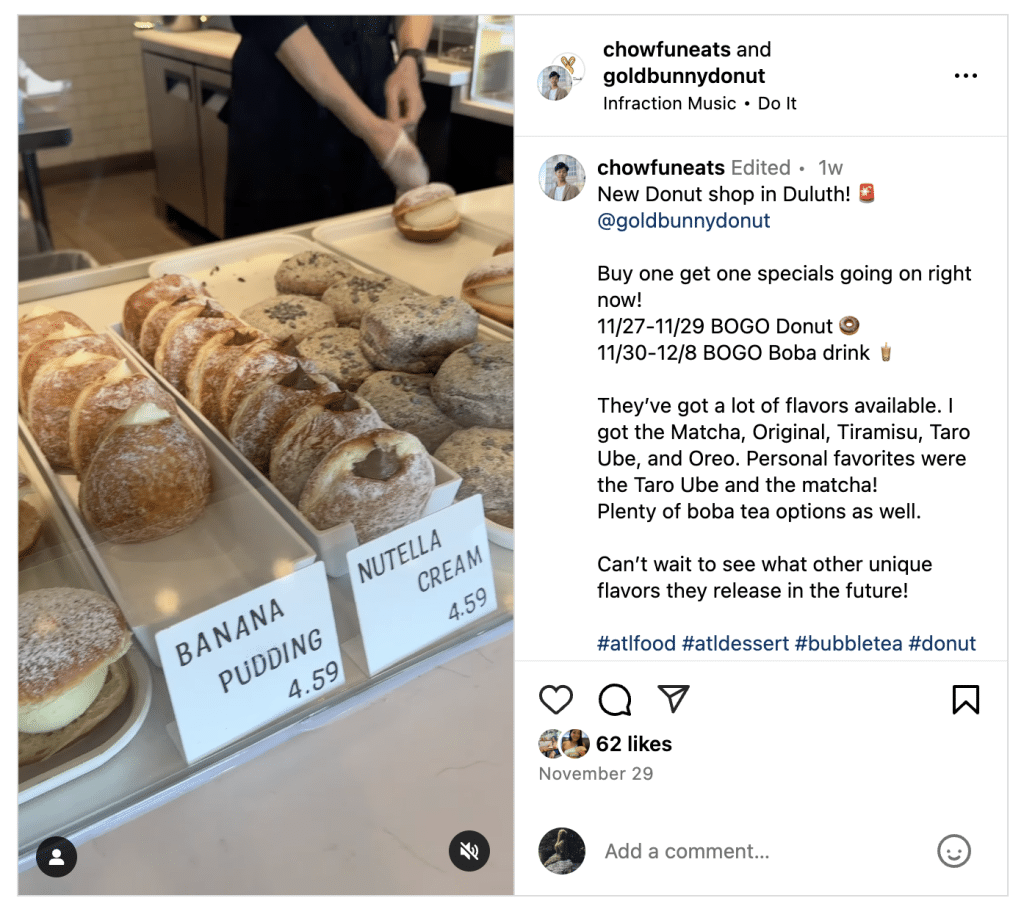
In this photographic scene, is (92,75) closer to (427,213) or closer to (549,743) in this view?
(427,213)

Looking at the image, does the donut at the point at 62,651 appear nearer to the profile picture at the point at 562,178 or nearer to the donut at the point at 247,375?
the donut at the point at 247,375

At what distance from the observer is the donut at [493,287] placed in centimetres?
58

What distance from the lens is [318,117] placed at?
0.63 metres

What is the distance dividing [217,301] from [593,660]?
1.50 ft

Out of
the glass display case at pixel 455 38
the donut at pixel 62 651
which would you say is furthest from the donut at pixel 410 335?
the donut at pixel 62 651

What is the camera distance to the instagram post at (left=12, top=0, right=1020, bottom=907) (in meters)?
0.52

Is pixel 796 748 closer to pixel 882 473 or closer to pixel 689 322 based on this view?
→ pixel 882 473

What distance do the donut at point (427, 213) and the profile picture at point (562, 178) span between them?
0.16 m

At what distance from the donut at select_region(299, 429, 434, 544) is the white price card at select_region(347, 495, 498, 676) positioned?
16 mm

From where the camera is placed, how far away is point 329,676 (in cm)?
64

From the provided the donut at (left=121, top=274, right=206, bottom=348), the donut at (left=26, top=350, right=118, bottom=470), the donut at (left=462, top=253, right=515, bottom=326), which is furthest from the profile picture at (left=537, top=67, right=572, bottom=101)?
the donut at (left=26, top=350, right=118, bottom=470)

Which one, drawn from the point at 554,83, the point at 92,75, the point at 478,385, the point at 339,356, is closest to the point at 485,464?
the point at 478,385

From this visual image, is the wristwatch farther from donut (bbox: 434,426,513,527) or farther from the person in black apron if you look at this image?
donut (bbox: 434,426,513,527)

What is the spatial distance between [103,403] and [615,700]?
496 mm
